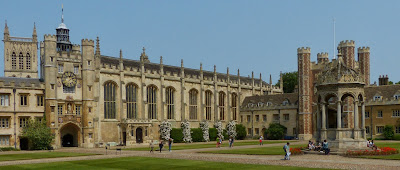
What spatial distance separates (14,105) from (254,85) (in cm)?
4677

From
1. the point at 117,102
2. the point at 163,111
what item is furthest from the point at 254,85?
the point at 117,102

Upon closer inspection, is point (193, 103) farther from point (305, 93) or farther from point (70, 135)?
point (70, 135)

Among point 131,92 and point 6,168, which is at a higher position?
point 131,92

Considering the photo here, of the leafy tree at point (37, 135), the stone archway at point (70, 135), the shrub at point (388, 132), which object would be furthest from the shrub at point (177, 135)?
the shrub at point (388, 132)

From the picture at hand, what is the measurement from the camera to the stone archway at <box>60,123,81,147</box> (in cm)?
6072

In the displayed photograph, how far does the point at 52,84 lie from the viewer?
5866 cm

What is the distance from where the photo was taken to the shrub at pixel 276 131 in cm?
7606

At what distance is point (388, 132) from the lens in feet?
212

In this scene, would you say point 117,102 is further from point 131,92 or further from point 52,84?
point 52,84

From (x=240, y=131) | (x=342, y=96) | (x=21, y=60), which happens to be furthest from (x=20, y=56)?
(x=342, y=96)

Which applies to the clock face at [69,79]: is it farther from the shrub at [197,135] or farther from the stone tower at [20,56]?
the stone tower at [20,56]

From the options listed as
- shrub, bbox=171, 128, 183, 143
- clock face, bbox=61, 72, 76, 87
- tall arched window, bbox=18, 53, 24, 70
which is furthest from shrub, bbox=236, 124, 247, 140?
tall arched window, bbox=18, 53, 24, 70

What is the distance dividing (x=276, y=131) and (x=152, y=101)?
20588 millimetres

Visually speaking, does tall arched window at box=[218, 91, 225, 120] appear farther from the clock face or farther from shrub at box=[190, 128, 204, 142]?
the clock face
